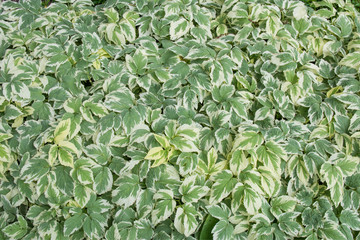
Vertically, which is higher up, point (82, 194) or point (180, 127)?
point (180, 127)

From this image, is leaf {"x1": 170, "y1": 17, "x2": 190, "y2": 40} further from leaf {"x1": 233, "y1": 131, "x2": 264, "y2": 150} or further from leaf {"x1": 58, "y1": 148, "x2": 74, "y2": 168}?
leaf {"x1": 58, "y1": 148, "x2": 74, "y2": 168}

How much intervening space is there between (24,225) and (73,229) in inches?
14.4

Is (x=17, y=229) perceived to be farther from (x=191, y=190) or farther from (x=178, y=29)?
(x=178, y=29)

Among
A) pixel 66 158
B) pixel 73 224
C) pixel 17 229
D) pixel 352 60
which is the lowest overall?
pixel 17 229

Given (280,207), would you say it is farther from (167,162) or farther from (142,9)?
(142,9)

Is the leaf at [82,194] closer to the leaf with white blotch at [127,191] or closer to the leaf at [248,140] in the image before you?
the leaf with white blotch at [127,191]

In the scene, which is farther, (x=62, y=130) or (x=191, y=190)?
(x=62, y=130)

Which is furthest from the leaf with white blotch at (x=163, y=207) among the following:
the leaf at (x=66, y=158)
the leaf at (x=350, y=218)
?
the leaf at (x=350, y=218)

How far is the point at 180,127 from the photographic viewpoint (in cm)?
211

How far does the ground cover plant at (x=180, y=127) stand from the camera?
2.02 metres

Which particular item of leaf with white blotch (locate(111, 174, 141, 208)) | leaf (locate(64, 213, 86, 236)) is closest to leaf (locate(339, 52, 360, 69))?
leaf with white blotch (locate(111, 174, 141, 208))

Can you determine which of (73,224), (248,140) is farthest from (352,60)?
(73,224)

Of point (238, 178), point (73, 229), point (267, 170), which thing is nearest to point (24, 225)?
point (73, 229)

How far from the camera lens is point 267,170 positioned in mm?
2057
